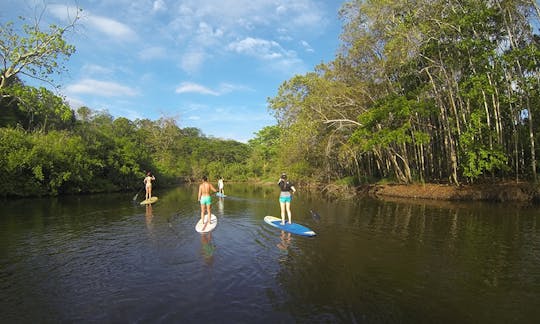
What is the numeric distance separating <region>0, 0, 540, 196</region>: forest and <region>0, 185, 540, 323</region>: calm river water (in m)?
10.3

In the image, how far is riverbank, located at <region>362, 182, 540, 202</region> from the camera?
21094mm

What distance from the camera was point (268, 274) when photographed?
288 inches

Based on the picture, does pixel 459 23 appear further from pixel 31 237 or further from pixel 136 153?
pixel 136 153

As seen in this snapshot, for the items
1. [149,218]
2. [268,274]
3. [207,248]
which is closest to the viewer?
[268,274]

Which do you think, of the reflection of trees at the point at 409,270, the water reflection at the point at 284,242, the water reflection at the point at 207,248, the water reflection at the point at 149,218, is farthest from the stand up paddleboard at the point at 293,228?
the water reflection at the point at 149,218

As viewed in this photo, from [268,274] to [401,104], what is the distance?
63.3ft

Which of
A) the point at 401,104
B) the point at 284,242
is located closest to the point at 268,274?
the point at 284,242

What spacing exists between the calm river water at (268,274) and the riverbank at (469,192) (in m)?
10.7

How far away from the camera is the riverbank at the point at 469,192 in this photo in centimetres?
2109

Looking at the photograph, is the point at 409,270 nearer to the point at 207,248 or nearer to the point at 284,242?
the point at 284,242

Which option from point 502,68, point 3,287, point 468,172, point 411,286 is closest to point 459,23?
point 502,68

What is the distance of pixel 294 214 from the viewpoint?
55.6ft

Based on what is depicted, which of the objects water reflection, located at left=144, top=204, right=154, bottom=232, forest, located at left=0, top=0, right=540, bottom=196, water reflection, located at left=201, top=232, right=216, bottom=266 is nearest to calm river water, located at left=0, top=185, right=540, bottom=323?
water reflection, located at left=201, top=232, right=216, bottom=266

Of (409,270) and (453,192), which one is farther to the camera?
(453,192)
